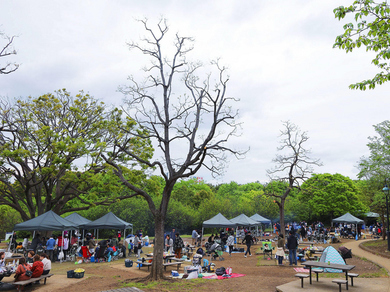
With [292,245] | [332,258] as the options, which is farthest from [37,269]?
[332,258]

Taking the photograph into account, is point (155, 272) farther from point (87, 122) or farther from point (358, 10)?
point (87, 122)

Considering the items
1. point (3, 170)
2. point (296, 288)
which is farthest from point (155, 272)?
point (3, 170)

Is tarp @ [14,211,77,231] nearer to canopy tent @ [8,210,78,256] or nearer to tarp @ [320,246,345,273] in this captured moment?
canopy tent @ [8,210,78,256]

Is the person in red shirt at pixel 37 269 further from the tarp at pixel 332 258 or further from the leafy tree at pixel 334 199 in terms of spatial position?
the leafy tree at pixel 334 199

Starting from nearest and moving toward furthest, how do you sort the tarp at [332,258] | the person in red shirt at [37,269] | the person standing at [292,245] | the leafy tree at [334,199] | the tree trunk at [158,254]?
the person in red shirt at [37,269] < the tree trunk at [158,254] < the tarp at [332,258] < the person standing at [292,245] < the leafy tree at [334,199]

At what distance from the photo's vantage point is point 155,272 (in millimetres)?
11086

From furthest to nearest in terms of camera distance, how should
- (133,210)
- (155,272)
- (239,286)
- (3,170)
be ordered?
(133,210)
(3,170)
(155,272)
(239,286)

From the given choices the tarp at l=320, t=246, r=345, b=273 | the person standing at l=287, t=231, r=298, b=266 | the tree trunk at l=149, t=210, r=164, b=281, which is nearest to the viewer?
the tree trunk at l=149, t=210, r=164, b=281

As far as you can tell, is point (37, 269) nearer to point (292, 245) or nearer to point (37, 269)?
point (37, 269)

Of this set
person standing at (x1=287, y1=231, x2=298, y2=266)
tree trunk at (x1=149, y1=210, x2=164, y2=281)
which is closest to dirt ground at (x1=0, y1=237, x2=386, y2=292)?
person standing at (x1=287, y1=231, x2=298, y2=266)

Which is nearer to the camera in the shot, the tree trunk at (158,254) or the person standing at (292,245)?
the tree trunk at (158,254)

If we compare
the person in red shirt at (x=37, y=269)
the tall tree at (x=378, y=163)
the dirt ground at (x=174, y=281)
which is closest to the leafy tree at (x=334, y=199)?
the tall tree at (x=378, y=163)

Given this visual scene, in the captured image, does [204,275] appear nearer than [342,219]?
Yes

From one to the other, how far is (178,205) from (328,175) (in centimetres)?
2643
